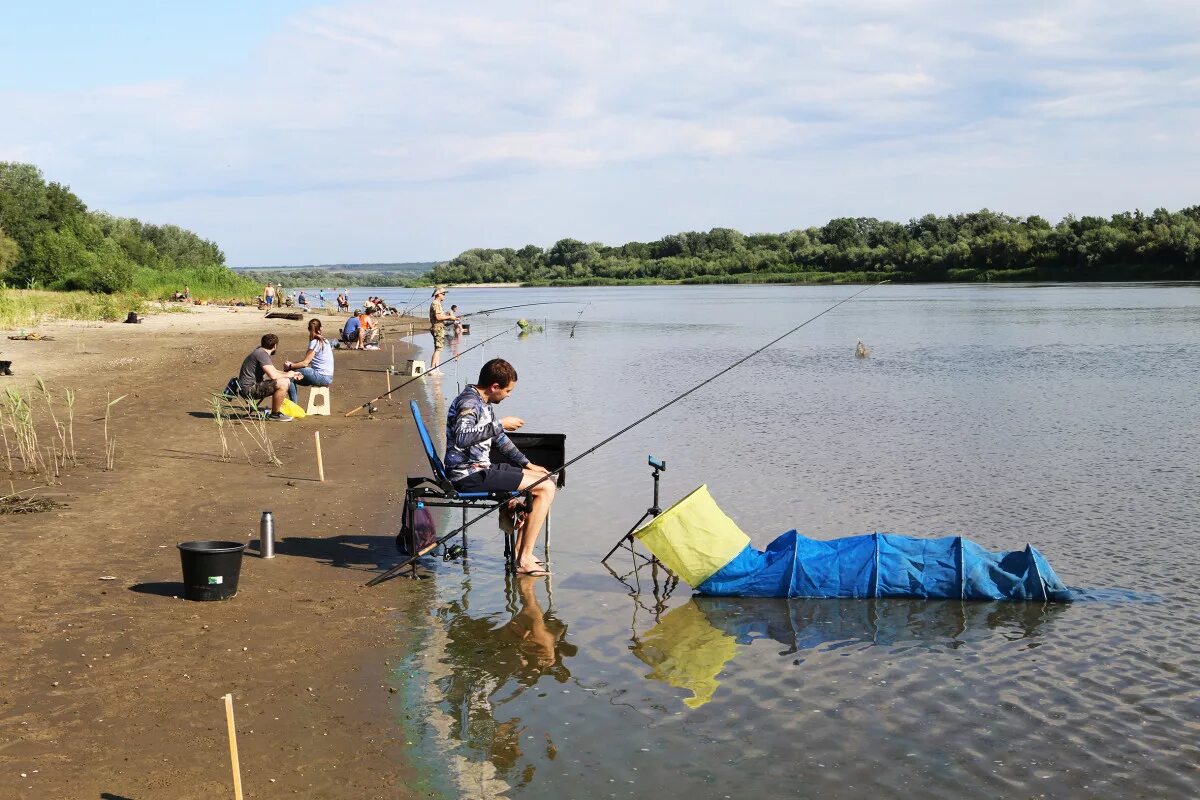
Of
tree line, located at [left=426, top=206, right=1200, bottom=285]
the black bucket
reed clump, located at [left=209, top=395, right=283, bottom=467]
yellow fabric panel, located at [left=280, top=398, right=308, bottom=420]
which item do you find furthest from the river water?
tree line, located at [left=426, top=206, right=1200, bottom=285]

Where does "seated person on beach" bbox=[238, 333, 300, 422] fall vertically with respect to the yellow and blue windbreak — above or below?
above

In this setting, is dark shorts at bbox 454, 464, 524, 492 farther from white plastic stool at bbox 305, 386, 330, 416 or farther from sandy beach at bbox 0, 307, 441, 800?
white plastic stool at bbox 305, 386, 330, 416

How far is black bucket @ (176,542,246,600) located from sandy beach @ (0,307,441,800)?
102 millimetres

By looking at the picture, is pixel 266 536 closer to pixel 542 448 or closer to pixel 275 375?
pixel 542 448

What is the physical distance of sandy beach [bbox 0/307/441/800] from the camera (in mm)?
4898

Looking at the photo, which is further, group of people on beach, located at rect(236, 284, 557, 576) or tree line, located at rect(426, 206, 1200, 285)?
tree line, located at rect(426, 206, 1200, 285)

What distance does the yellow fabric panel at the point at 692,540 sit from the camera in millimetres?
7875

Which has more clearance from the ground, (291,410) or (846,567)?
(291,410)

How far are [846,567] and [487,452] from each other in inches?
107

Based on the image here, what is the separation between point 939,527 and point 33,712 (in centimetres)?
801

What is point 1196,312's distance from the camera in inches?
1977

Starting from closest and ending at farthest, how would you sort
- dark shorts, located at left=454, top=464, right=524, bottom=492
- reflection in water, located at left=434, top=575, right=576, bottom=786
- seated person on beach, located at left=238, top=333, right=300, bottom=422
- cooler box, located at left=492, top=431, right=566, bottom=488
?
reflection in water, located at left=434, top=575, right=576, bottom=786
dark shorts, located at left=454, top=464, right=524, bottom=492
cooler box, located at left=492, top=431, right=566, bottom=488
seated person on beach, located at left=238, top=333, right=300, bottom=422

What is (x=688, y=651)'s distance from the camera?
6.94 meters

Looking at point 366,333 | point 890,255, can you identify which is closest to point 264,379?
point 366,333
